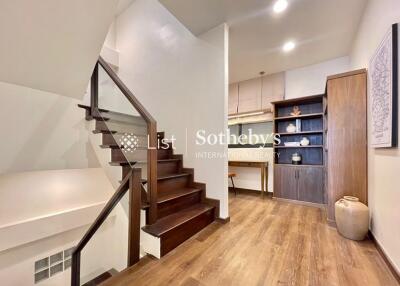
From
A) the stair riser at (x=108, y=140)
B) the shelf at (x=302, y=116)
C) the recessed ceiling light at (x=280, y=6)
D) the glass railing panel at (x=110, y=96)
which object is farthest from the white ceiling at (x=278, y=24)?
the stair riser at (x=108, y=140)

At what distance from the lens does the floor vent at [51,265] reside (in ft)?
10.4

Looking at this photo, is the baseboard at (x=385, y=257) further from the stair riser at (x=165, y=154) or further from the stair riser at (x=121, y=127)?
the stair riser at (x=165, y=154)

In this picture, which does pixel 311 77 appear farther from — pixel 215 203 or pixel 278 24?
pixel 215 203

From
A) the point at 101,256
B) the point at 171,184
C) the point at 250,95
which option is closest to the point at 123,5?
the point at 250,95

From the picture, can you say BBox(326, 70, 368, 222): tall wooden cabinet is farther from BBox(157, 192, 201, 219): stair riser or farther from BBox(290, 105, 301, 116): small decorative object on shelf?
BBox(157, 192, 201, 219): stair riser

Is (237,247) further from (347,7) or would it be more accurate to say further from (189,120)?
(347,7)

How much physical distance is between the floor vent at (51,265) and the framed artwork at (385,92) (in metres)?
4.81

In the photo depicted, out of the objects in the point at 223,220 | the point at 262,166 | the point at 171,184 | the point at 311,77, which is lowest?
the point at 223,220

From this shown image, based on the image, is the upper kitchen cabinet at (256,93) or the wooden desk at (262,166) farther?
the upper kitchen cabinet at (256,93)

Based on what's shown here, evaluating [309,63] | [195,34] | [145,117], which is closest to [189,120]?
[145,117]

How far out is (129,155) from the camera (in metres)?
2.18

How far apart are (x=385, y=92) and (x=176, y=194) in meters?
2.49

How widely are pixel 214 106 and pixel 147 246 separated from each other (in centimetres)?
199

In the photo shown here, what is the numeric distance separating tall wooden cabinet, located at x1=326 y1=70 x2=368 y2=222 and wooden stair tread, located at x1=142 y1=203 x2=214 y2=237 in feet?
5.70
